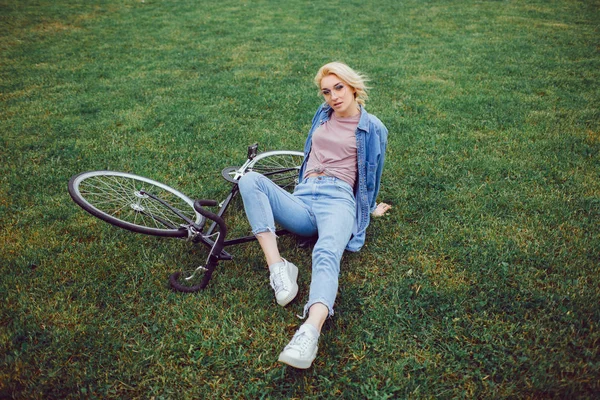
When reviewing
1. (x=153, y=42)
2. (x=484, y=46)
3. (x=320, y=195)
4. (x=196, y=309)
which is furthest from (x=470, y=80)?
(x=153, y=42)

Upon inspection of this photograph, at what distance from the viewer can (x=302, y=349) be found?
96.5 inches

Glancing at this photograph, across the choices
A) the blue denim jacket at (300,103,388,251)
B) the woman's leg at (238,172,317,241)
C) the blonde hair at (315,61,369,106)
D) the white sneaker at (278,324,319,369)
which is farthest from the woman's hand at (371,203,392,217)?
the white sneaker at (278,324,319,369)

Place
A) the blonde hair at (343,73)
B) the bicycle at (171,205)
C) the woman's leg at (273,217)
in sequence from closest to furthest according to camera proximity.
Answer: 1. the woman's leg at (273,217)
2. the bicycle at (171,205)
3. the blonde hair at (343,73)

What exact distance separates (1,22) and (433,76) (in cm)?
1399

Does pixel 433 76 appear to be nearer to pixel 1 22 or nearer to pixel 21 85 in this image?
pixel 21 85

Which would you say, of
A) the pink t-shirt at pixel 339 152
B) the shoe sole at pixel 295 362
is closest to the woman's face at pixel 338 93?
the pink t-shirt at pixel 339 152

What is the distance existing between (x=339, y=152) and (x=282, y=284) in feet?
4.83

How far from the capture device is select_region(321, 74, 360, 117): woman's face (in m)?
3.49

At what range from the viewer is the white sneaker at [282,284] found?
116 inches

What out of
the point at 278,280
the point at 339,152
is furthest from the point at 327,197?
the point at 278,280

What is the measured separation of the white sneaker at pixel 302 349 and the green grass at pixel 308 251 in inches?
8.1

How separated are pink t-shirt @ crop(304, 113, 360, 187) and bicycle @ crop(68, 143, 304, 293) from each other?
73cm

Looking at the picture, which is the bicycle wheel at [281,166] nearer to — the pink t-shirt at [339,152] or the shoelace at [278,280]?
the pink t-shirt at [339,152]

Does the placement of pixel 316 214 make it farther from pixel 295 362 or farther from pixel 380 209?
pixel 295 362
